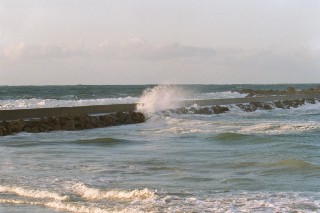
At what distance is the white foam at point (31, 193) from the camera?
9.33 meters

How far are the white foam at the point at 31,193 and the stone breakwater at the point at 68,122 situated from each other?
10.4 m

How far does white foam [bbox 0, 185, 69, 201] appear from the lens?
933 cm

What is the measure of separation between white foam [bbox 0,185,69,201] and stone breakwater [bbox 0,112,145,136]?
10.4m

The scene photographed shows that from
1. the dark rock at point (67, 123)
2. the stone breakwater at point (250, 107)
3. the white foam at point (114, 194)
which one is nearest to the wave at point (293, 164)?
the white foam at point (114, 194)

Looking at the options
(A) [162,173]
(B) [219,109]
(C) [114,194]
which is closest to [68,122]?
(A) [162,173]

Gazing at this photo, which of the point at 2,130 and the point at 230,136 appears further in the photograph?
the point at 2,130

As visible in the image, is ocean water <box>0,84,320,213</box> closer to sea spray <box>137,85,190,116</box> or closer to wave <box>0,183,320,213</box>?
wave <box>0,183,320,213</box>

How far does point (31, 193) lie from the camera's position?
9.62 m

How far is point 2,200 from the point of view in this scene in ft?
30.2

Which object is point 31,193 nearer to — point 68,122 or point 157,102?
point 68,122

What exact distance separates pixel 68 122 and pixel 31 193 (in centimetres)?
1402

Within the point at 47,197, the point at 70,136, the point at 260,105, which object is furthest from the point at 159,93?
the point at 47,197

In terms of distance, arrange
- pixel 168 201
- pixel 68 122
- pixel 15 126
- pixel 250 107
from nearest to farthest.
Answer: pixel 168 201 < pixel 15 126 < pixel 68 122 < pixel 250 107

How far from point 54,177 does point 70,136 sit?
31.3 feet
